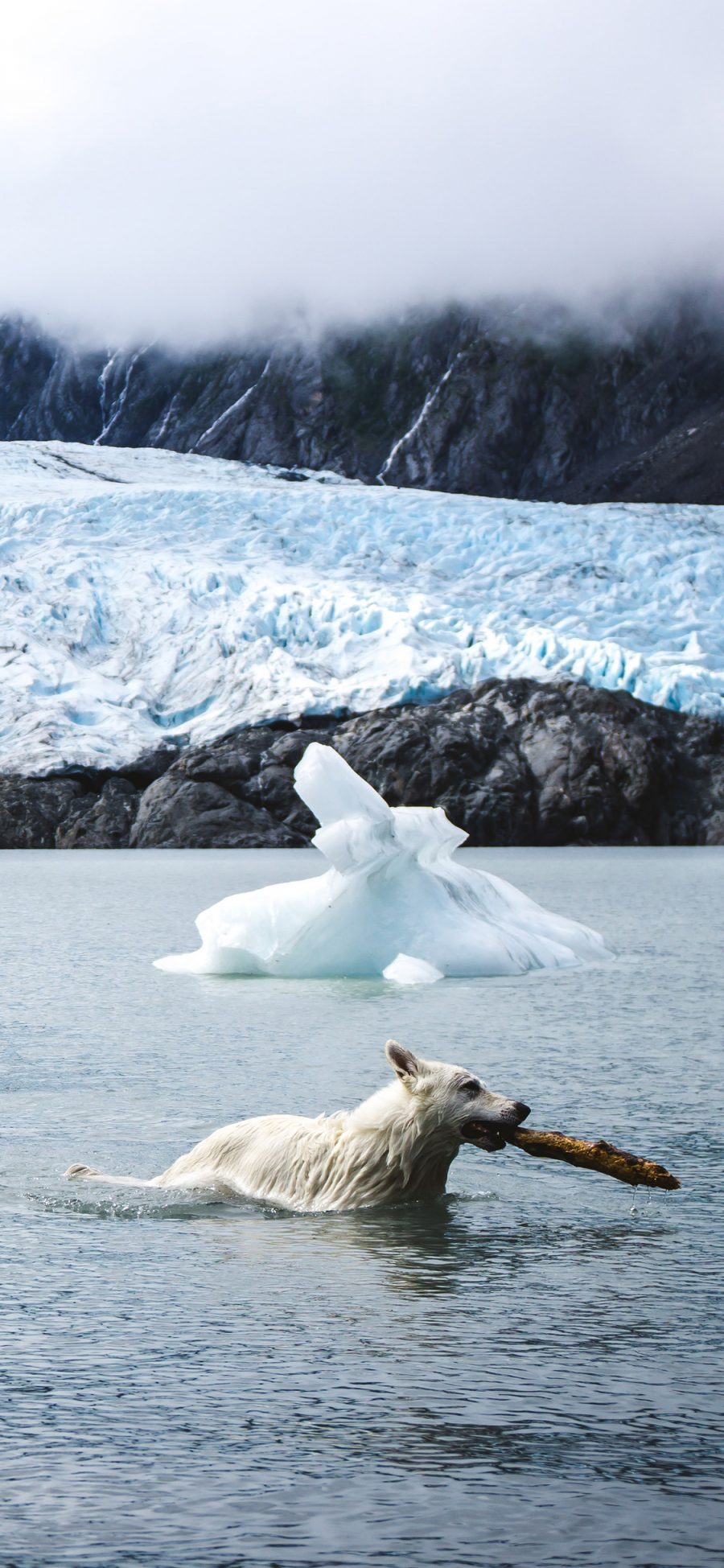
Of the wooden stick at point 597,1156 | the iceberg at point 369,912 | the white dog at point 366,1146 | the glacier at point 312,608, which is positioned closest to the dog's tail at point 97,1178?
the white dog at point 366,1146

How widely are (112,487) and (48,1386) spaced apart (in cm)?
3842

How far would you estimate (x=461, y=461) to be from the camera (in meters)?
74.6

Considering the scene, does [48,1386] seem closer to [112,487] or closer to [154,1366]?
[154,1366]

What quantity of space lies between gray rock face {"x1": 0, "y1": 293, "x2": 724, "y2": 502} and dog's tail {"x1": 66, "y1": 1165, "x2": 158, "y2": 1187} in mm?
67414

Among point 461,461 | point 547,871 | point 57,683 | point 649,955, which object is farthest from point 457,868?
point 461,461

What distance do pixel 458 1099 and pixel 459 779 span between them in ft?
94.0

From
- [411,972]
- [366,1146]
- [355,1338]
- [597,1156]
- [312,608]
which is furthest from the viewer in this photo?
[312,608]

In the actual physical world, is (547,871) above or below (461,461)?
below

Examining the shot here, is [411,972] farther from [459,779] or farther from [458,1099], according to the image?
[459,779]

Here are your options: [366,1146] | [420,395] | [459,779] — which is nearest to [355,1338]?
[366,1146]

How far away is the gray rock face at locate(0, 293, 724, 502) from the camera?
7462cm

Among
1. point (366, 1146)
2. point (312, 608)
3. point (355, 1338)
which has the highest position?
point (312, 608)

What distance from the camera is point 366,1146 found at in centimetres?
499

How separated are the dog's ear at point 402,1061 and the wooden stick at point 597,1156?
1.01ft
